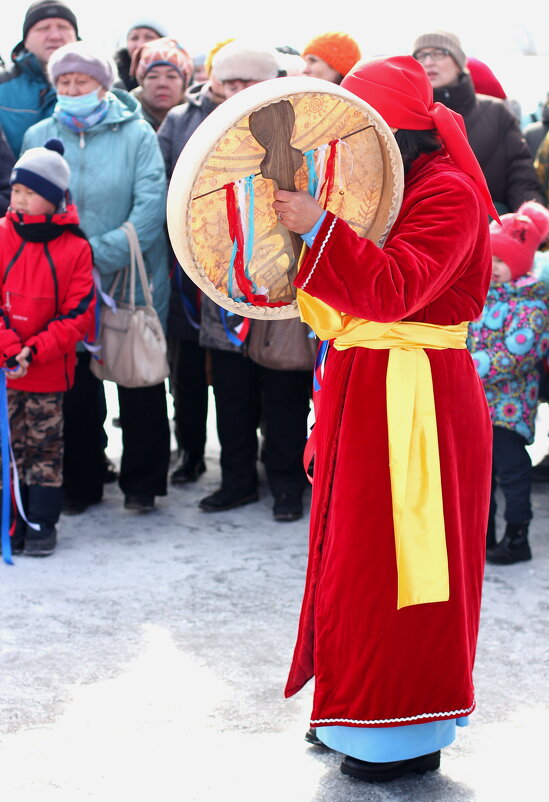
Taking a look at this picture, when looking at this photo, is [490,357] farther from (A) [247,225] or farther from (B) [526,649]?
(A) [247,225]

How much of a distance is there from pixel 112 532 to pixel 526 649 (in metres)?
1.94

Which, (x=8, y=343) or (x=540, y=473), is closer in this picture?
(x=8, y=343)

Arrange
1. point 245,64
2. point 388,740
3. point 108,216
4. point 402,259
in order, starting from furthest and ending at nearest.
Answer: point 108,216 < point 245,64 < point 388,740 < point 402,259

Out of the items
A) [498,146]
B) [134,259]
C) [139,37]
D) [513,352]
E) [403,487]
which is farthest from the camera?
[139,37]

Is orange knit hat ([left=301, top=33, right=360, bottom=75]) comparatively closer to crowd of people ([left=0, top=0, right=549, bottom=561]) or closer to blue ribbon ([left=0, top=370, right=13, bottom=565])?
crowd of people ([left=0, top=0, right=549, bottom=561])

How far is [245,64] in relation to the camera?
4660 mm

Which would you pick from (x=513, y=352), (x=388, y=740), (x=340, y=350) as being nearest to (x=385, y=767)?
(x=388, y=740)

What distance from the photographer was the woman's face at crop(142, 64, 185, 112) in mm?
5543

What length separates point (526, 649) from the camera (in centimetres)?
367

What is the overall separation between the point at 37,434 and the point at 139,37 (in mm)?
2647

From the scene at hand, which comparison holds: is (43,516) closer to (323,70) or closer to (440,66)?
(323,70)

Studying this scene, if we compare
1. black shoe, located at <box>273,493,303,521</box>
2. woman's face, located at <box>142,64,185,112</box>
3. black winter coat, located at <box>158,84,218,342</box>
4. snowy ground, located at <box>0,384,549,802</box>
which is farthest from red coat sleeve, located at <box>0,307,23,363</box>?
woman's face, located at <box>142,64,185,112</box>

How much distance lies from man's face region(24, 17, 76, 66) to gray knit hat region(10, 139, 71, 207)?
1.19 metres

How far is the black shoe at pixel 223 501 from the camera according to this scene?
5094mm
